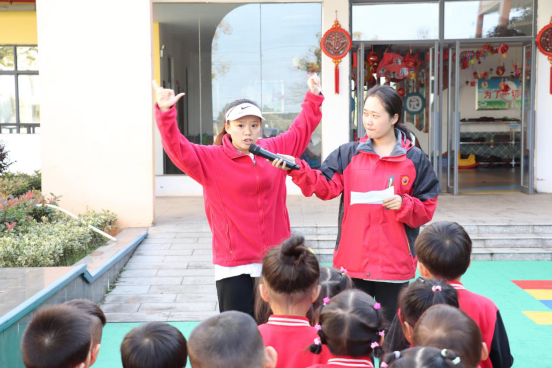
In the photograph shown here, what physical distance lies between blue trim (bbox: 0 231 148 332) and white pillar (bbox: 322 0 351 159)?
446cm

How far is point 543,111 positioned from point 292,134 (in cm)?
717

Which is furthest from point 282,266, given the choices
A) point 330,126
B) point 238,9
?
point 238,9

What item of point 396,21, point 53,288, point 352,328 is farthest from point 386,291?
point 396,21

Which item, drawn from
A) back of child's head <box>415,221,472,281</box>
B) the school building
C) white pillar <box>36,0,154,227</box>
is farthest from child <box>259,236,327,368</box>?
the school building

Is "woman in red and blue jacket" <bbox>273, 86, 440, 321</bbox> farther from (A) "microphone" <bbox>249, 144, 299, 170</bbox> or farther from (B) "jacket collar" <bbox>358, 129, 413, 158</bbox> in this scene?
(A) "microphone" <bbox>249, 144, 299, 170</bbox>

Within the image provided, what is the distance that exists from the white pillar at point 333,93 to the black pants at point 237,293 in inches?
254

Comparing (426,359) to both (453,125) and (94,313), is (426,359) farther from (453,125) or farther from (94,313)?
(453,125)

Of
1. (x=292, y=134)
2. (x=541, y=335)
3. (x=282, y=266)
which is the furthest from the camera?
(x=541, y=335)

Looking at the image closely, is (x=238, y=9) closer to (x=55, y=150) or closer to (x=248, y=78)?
(x=248, y=78)

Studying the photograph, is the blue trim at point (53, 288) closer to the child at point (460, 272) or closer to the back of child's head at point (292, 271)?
the back of child's head at point (292, 271)

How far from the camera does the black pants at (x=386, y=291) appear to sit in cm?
295

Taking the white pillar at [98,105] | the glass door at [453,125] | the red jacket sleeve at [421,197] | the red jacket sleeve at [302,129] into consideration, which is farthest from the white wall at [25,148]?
the red jacket sleeve at [421,197]

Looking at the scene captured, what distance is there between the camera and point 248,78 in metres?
9.54

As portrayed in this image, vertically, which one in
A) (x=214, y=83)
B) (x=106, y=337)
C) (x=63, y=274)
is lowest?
(x=106, y=337)
